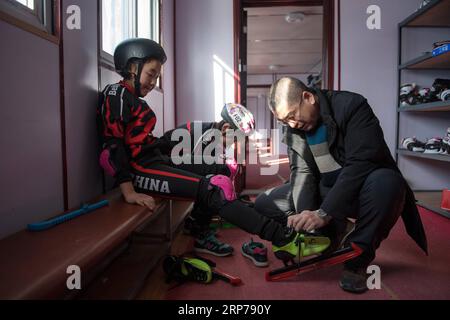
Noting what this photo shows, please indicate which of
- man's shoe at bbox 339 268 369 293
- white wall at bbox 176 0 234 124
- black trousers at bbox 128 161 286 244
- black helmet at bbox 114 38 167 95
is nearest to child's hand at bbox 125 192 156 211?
black trousers at bbox 128 161 286 244

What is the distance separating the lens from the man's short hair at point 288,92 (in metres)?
1.29

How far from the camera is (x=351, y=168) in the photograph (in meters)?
1.27

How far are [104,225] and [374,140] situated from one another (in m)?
1.01

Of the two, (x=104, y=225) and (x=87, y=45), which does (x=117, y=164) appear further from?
(x=87, y=45)

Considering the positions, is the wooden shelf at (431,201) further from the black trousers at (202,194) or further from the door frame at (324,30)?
the black trousers at (202,194)

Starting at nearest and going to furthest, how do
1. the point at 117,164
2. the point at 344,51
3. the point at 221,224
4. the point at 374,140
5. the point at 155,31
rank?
the point at 374,140
the point at 117,164
the point at 221,224
the point at 155,31
the point at 344,51

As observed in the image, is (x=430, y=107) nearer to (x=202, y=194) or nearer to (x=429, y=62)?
(x=429, y=62)

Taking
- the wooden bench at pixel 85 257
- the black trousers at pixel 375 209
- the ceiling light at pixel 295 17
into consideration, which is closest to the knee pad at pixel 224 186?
the wooden bench at pixel 85 257

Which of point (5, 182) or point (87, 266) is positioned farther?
point (5, 182)

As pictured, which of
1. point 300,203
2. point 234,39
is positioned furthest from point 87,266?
point 234,39

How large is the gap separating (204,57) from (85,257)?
294 cm

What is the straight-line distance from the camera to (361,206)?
1.29 metres

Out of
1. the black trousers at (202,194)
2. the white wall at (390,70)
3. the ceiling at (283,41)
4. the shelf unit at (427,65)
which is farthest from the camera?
the ceiling at (283,41)

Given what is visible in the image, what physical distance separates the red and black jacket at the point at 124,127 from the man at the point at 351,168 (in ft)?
1.98
